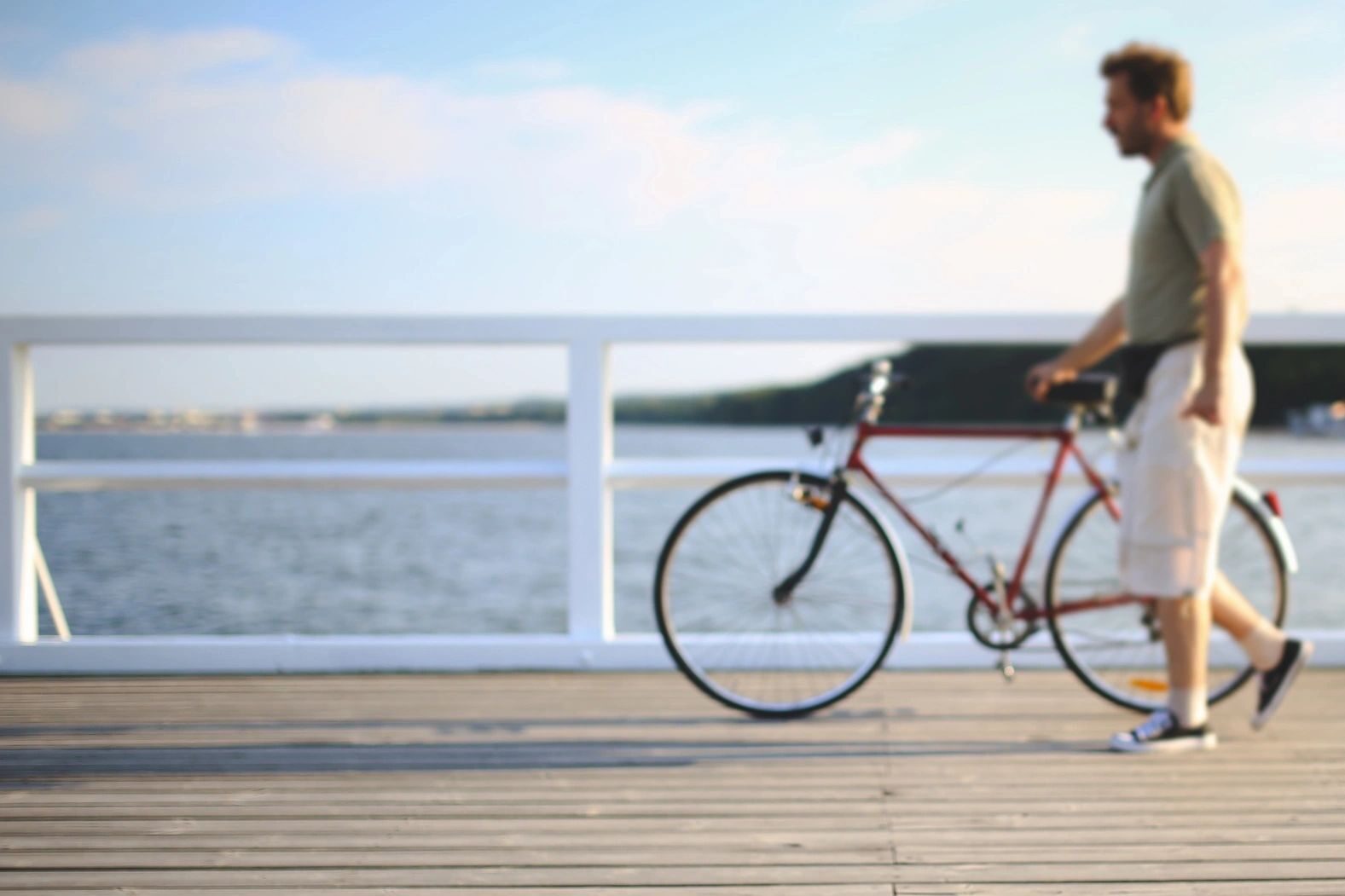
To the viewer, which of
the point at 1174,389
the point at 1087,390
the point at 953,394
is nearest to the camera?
the point at 1174,389

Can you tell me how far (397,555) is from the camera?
3459 centimetres

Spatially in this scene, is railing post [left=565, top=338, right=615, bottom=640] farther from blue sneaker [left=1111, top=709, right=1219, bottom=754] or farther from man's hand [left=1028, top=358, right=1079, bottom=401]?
blue sneaker [left=1111, top=709, right=1219, bottom=754]

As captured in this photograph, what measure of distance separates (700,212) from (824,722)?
40.5 m

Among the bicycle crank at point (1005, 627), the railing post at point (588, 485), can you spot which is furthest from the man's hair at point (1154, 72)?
the railing post at point (588, 485)

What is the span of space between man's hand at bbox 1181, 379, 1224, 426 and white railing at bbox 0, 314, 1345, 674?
0.95m

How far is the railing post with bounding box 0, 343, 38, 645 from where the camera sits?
3857 millimetres

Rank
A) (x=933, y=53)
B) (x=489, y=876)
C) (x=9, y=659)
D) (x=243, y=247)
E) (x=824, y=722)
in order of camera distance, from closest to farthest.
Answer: (x=489, y=876) → (x=824, y=722) → (x=9, y=659) → (x=933, y=53) → (x=243, y=247)

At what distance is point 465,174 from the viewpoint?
4125cm

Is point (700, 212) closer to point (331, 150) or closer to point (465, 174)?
point (465, 174)

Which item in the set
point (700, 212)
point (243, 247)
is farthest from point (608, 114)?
point (243, 247)

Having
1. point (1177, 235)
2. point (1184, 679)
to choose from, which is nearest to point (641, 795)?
point (1184, 679)

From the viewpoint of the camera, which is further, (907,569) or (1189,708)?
(907,569)

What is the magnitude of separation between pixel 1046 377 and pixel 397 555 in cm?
3239

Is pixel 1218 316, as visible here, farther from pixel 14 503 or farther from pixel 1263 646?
pixel 14 503
